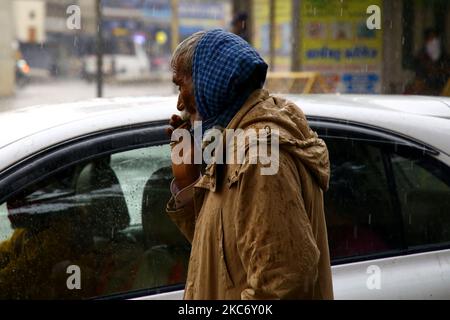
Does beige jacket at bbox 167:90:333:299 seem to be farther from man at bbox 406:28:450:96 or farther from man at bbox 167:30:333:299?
man at bbox 406:28:450:96

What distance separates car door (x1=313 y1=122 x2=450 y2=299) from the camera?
285cm

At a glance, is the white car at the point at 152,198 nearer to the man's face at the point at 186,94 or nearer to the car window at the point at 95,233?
the car window at the point at 95,233

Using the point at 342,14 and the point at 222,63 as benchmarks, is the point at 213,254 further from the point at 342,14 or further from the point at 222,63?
the point at 342,14

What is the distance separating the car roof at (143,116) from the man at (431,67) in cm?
674

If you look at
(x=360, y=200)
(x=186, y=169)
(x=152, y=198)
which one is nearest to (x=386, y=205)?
(x=360, y=200)

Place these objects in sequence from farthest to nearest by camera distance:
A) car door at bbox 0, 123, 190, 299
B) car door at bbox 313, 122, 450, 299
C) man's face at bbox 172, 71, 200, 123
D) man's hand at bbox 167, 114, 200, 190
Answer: car door at bbox 313, 122, 450, 299, car door at bbox 0, 123, 190, 299, man's hand at bbox 167, 114, 200, 190, man's face at bbox 172, 71, 200, 123

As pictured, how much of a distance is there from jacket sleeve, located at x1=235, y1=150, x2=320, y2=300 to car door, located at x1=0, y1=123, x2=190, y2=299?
2.95 feet

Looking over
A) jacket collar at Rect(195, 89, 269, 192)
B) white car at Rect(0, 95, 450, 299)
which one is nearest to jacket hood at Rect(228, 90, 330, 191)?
jacket collar at Rect(195, 89, 269, 192)

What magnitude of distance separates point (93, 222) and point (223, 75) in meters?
1.00

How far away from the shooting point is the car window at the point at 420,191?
296 cm

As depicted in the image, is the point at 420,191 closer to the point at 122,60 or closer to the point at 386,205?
the point at 386,205

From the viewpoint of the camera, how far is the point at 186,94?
205 cm

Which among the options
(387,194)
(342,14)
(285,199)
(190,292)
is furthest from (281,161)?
(342,14)

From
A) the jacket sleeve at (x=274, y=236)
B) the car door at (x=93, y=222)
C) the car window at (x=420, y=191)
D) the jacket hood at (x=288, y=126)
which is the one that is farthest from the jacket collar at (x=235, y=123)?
the car window at (x=420, y=191)
